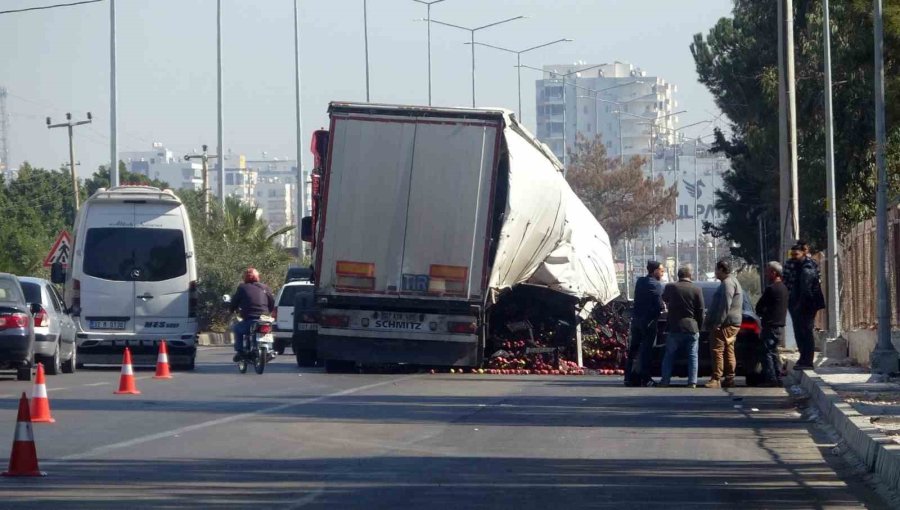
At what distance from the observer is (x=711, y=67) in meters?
45.8

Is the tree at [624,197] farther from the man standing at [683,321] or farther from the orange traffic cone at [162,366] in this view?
the man standing at [683,321]

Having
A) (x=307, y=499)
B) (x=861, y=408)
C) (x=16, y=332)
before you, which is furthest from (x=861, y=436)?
(x=16, y=332)

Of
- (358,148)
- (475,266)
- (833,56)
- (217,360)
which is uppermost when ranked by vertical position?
(833,56)

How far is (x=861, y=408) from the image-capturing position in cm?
1455

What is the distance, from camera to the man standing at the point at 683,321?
1998 centimetres

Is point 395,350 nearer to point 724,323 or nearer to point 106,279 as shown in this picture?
point 724,323

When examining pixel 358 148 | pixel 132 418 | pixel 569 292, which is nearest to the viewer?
pixel 132 418

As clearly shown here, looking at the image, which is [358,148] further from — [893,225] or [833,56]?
[833,56]

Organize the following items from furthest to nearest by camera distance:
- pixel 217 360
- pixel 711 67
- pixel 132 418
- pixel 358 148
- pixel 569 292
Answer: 1. pixel 711 67
2. pixel 217 360
3. pixel 569 292
4. pixel 358 148
5. pixel 132 418

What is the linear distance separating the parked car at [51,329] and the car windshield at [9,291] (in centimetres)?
85

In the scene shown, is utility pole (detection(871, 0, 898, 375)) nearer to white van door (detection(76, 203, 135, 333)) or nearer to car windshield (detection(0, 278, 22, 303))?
car windshield (detection(0, 278, 22, 303))

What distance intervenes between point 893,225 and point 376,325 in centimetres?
778

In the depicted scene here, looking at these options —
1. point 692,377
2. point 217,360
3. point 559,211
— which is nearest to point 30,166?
point 217,360

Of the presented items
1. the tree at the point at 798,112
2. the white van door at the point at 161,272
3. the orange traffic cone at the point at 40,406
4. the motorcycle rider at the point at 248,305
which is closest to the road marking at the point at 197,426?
the orange traffic cone at the point at 40,406
